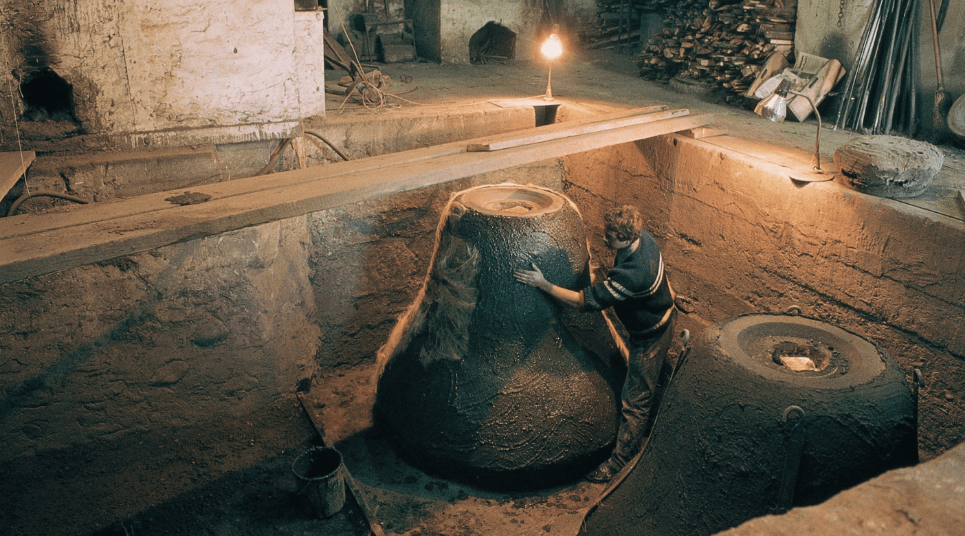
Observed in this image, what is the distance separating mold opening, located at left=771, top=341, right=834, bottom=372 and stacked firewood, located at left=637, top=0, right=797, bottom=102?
16.7 ft

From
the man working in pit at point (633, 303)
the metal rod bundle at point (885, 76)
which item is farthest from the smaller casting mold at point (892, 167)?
the metal rod bundle at point (885, 76)

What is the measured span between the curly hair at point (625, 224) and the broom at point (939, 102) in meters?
3.69

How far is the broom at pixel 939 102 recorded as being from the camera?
5.61 metres

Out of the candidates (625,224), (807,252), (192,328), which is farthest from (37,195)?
(807,252)

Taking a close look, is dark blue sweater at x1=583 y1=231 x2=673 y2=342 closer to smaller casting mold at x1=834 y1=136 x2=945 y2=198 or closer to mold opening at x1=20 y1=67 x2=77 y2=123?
smaller casting mold at x1=834 y1=136 x2=945 y2=198

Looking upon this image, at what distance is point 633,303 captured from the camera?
4027 millimetres

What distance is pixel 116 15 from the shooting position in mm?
3887

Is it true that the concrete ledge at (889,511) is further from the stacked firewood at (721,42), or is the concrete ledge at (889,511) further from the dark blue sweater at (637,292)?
the stacked firewood at (721,42)

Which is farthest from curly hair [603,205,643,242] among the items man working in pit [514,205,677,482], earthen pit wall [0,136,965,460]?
earthen pit wall [0,136,965,460]

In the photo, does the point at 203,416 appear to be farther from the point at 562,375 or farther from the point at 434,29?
the point at 434,29

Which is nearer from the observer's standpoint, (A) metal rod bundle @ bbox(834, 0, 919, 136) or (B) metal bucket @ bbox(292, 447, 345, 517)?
(B) metal bucket @ bbox(292, 447, 345, 517)

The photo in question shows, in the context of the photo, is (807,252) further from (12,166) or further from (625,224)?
(12,166)

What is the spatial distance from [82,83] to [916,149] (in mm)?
5147

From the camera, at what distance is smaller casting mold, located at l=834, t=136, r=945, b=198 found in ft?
12.7
